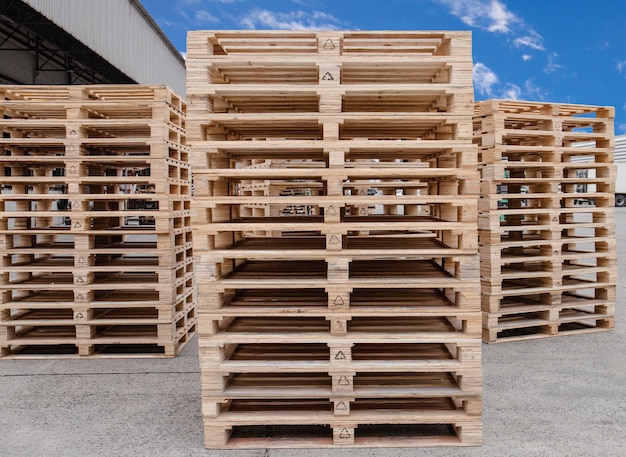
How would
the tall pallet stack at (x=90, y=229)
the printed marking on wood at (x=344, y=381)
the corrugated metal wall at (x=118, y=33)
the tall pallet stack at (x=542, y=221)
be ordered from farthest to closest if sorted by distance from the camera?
the corrugated metal wall at (x=118, y=33)
the tall pallet stack at (x=542, y=221)
the tall pallet stack at (x=90, y=229)
the printed marking on wood at (x=344, y=381)

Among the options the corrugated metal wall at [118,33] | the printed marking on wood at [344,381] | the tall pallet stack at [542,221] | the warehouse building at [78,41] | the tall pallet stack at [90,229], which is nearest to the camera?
the printed marking on wood at [344,381]

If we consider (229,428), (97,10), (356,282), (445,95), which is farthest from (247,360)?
(97,10)

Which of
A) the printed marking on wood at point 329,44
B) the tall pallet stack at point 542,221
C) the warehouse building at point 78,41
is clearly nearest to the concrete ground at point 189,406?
the tall pallet stack at point 542,221

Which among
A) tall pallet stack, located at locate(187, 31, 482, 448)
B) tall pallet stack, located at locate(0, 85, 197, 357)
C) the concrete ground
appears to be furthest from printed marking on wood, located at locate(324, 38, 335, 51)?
the concrete ground

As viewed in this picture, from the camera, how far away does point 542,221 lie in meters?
6.00

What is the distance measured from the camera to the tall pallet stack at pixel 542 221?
5590mm

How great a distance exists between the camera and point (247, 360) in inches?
138

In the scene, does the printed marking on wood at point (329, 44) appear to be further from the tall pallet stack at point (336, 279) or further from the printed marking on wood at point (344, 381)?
the printed marking on wood at point (344, 381)

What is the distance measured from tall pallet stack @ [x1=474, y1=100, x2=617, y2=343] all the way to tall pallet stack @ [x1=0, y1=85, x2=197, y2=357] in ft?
13.2

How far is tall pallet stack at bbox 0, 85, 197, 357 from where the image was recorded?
5191 millimetres

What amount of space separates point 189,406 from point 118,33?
19.3 meters

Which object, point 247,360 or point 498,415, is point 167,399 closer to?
point 247,360

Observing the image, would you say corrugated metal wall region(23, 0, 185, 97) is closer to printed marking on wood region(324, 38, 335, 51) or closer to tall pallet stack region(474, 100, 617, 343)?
printed marking on wood region(324, 38, 335, 51)

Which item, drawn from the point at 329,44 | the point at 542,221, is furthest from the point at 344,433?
the point at 542,221
